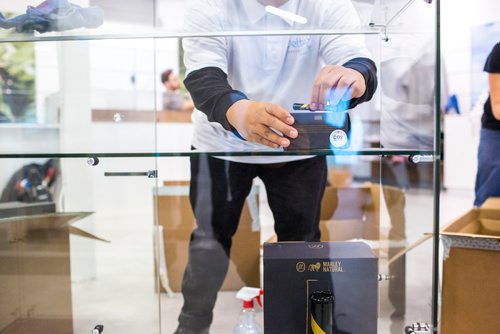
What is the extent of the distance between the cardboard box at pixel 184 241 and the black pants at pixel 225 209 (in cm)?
3

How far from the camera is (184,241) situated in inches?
43.6

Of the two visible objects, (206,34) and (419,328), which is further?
(206,34)

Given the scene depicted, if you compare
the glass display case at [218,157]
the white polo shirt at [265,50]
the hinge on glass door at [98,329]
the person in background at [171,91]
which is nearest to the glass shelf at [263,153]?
the glass display case at [218,157]

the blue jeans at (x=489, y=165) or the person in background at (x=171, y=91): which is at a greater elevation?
the person in background at (x=171, y=91)

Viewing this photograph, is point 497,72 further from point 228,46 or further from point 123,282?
point 123,282

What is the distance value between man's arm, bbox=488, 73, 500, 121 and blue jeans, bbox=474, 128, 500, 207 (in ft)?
0.67

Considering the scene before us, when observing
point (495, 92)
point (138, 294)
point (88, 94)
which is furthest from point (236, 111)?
point (495, 92)

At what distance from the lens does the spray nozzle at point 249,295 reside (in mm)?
911

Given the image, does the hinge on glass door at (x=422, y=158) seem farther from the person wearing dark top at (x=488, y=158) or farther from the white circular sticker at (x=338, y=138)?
the person wearing dark top at (x=488, y=158)

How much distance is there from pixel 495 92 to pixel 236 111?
44.9 inches

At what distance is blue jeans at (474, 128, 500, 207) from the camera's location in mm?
1693

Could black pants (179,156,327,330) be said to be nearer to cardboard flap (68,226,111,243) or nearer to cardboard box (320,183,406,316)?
cardboard box (320,183,406,316)

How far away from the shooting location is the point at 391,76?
959 mm

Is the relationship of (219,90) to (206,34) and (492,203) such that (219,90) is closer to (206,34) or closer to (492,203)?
(206,34)
